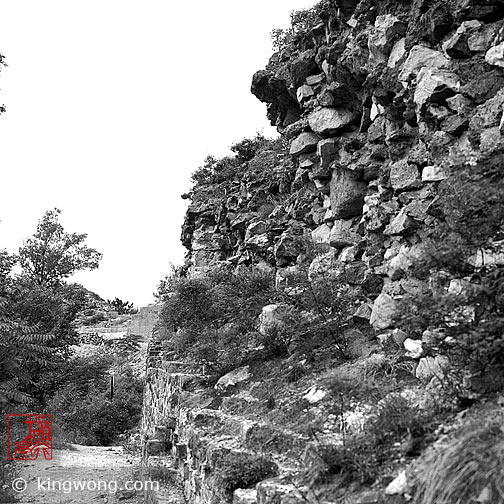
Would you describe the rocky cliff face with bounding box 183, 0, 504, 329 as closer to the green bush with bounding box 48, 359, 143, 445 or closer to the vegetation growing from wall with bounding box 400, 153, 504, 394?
the vegetation growing from wall with bounding box 400, 153, 504, 394

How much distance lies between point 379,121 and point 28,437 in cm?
1264

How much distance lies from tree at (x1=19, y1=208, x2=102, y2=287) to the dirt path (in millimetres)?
15062

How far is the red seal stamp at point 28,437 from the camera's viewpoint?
1334cm

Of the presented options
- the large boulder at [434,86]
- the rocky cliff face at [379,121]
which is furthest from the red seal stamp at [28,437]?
the large boulder at [434,86]

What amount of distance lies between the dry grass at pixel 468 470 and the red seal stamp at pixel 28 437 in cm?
1137

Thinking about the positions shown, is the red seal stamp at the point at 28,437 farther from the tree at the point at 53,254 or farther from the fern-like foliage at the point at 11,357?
the tree at the point at 53,254

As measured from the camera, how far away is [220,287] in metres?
12.4

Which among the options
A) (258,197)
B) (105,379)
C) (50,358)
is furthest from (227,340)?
(105,379)

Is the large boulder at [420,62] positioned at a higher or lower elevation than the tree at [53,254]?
lower

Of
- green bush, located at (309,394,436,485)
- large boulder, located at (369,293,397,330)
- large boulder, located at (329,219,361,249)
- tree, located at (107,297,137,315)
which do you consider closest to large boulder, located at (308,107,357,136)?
large boulder, located at (329,219,361,249)

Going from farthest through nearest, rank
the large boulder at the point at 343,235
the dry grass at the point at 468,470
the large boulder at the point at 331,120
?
the large boulder at the point at 331,120
the large boulder at the point at 343,235
the dry grass at the point at 468,470

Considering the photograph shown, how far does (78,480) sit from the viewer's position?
12578mm

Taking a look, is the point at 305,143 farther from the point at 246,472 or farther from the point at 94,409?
the point at 94,409

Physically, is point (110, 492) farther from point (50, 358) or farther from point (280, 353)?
point (50, 358)
